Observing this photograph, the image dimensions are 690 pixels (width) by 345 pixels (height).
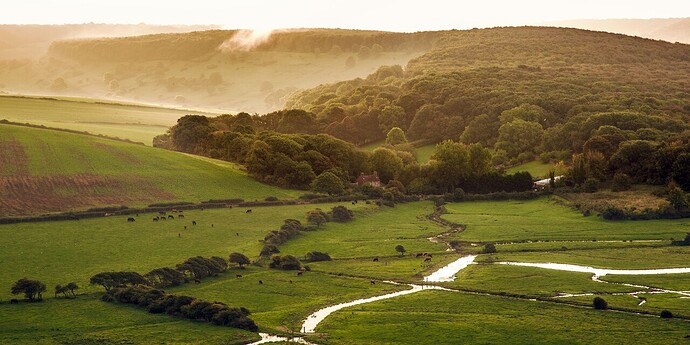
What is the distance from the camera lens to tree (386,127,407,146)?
19512cm

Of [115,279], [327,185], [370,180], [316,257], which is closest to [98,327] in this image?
[115,279]

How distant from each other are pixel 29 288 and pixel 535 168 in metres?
110

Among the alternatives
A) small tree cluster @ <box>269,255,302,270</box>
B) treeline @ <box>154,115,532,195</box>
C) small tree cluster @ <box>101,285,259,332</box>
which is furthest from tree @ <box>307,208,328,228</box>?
small tree cluster @ <box>101,285,259,332</box>

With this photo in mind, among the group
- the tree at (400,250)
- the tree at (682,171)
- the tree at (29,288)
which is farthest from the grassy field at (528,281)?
the tree at (682,171)

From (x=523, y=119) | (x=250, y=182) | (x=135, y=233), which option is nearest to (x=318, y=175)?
(x=250, y=182)

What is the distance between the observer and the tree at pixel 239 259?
92.5 meters

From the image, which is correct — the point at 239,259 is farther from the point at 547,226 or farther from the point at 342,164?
the point at 342,164

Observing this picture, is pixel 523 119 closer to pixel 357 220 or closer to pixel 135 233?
pixel 357 220

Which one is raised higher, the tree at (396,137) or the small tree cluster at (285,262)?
the tree at (396,137)

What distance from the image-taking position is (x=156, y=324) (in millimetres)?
71188

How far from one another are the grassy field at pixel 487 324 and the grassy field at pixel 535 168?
281ft

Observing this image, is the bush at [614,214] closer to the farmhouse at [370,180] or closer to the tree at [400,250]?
the tree at [400,250]

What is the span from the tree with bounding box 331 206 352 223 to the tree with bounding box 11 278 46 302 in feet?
164

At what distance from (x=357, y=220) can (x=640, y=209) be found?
3590 cm
